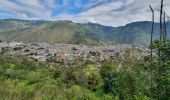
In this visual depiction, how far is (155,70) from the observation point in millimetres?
27672

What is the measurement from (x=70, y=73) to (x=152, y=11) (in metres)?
37.3

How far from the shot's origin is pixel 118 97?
Answer: 132 ft

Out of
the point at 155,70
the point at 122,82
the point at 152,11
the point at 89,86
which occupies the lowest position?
the point at 89,86

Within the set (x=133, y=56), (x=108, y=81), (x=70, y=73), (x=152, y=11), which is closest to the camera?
(x=152, y=11)

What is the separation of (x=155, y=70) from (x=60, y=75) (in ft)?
166

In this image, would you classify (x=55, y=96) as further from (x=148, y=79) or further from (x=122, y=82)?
(x=148, y=79)

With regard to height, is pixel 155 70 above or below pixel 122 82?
above

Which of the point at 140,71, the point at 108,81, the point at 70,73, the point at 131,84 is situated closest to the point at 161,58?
the point at 140,71

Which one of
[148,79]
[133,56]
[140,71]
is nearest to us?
[148,79]

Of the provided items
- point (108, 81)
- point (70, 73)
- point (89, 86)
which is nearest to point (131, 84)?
point (108, 81)

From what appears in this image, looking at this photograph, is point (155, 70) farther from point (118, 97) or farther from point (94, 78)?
point (94, 78)

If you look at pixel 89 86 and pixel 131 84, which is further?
pixel 89 86

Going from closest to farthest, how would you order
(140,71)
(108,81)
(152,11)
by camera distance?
(140,71)
(152,11)
(108,81)

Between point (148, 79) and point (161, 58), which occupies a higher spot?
point (161, 58)
